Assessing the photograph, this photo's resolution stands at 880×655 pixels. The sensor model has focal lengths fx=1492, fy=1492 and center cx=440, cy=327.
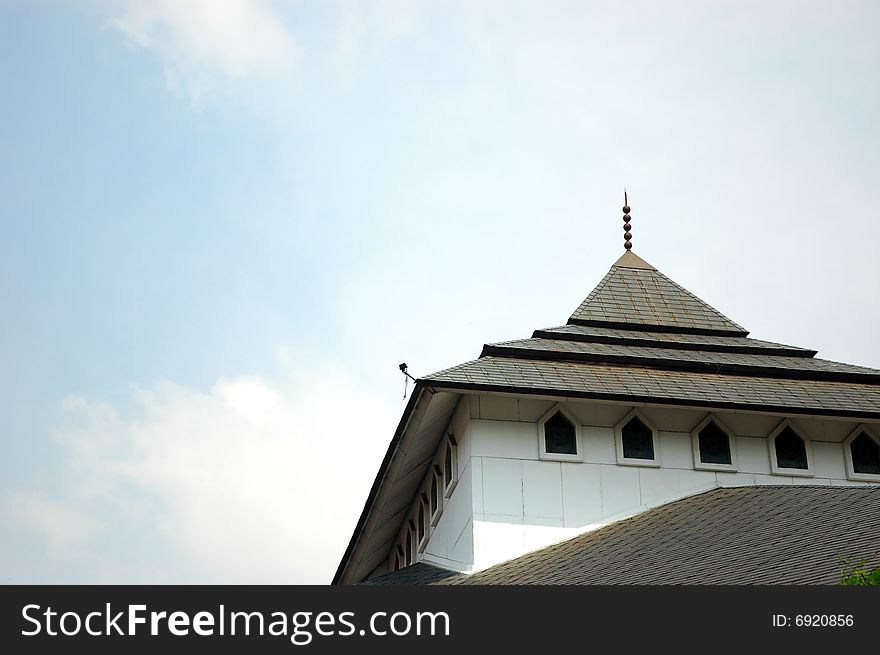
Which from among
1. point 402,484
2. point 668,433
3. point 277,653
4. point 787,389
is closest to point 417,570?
point 402,484

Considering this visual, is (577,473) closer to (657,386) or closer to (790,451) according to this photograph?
(657,386)

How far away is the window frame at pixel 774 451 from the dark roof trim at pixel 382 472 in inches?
230

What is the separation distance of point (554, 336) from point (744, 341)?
4136 millimetres

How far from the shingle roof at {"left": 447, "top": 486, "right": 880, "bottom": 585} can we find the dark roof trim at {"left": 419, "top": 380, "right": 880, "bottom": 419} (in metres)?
1.43

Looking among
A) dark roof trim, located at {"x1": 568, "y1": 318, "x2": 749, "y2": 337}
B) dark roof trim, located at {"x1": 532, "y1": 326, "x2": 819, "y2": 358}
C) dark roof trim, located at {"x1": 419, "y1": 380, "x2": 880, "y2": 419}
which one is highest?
dark roof trim, located at {"x1": 568, "y1": 318, "x2": 749, "y2": 337}

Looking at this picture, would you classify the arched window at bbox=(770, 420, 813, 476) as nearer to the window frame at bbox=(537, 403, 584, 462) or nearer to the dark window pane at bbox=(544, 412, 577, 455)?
the window frame at bbox=(537, 403, 584, 462)

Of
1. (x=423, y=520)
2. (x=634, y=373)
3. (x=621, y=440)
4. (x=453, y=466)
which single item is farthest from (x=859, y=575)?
(x=423, y=520)

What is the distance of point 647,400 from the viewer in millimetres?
23406

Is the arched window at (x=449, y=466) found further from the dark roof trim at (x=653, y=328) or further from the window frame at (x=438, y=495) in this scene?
the dark roof trim at (x=653, y=328)

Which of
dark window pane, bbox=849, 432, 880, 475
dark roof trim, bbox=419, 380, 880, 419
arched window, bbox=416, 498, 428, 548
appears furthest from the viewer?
arched window, bbox=416, 498, 428, 548

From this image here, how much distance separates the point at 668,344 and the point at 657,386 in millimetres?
2536

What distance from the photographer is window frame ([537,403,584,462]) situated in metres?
23.3

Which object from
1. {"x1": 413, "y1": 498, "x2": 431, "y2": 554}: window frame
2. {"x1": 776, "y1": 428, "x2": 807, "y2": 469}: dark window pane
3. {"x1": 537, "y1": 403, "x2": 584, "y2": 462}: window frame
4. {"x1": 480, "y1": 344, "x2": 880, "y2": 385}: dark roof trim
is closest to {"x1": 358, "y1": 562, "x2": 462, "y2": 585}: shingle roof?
{"x1": 413, "y1": 498, "x2": 431, "y2": 554}: window frame

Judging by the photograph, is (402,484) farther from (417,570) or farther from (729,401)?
(729,401)
